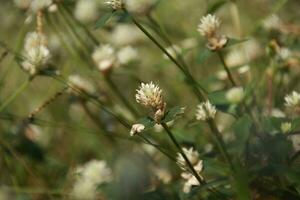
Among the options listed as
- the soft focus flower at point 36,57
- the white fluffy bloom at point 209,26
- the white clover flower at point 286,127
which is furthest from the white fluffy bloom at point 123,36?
the white clover flower at point 286,127

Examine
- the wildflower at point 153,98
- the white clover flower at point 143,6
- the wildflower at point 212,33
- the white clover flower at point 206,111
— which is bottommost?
the wildflower at point 153,98

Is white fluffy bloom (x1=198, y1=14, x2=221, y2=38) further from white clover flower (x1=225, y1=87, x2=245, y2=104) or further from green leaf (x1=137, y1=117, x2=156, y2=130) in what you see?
green leaf (x1=137, y1=117, x2=156, y2=130)

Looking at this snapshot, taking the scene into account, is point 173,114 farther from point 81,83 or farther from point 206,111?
point 81,83

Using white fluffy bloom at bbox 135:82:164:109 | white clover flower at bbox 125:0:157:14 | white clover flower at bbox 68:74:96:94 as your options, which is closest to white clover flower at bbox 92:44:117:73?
white clover flower at bbox 68:74:96:94

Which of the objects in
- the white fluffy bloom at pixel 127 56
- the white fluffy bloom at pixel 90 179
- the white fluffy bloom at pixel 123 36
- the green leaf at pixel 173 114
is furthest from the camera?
the white fluffy bloom at pixel 123 36

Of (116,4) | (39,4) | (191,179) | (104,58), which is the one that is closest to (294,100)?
(191,179)

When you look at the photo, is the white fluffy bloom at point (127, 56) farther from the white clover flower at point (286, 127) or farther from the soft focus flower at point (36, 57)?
the white clover flower at point (286, 127)
